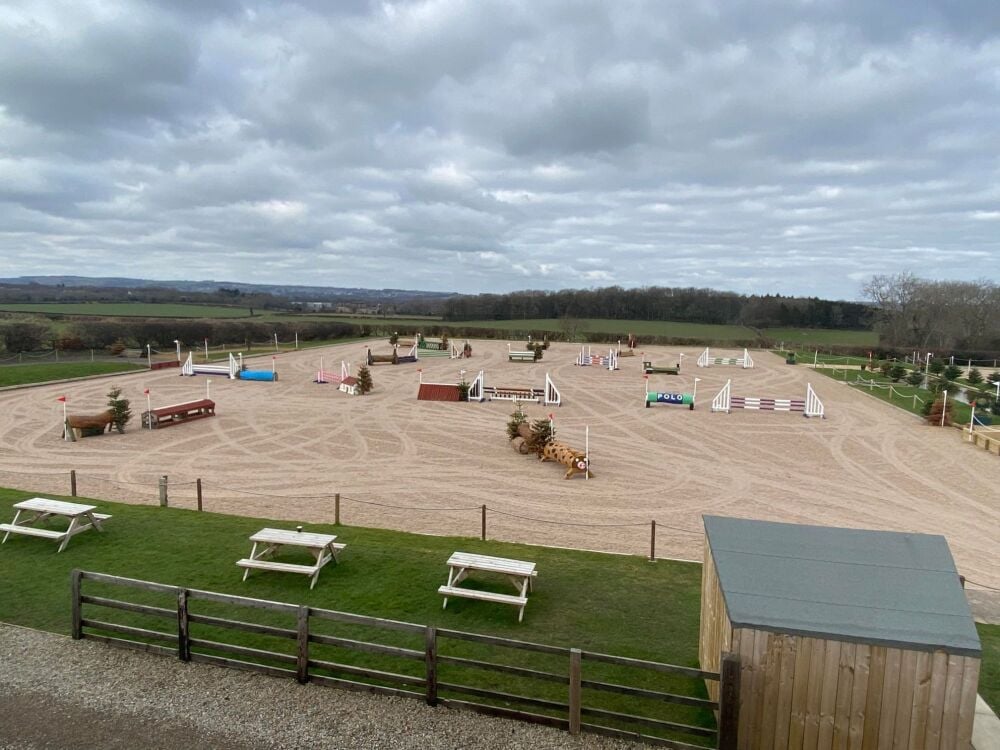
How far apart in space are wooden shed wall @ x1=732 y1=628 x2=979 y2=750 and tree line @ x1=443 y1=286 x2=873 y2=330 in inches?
3543

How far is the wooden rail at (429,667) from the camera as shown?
5.11 m

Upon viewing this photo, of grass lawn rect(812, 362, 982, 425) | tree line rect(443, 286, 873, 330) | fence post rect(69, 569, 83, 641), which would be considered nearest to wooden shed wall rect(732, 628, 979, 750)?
fence post rect(69, 569, 83, 641)

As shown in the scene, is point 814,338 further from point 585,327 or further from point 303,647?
point 303,647

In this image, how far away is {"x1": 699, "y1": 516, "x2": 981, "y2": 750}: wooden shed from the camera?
4.41 meters

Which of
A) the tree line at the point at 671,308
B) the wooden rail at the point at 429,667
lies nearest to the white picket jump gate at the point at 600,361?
the wooden rail at the point at 429,667

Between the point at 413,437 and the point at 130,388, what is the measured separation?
17.2 m

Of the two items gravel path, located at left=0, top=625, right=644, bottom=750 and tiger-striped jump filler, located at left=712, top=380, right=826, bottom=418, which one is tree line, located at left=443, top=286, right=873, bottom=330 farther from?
gravel path, located at left=0, top=625, right=644, bottom=750

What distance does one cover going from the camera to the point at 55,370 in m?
31.8

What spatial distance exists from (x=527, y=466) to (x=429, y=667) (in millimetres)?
10869

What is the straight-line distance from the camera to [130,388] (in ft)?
95.2

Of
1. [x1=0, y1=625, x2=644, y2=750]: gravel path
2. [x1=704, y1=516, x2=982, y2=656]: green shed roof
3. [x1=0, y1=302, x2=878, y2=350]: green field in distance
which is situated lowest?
[x1=0, y1=625, x2=644, y2=750]: gravel path

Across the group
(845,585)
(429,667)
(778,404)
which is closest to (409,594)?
(429,667)

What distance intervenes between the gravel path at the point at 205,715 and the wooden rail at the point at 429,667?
0.37 ft

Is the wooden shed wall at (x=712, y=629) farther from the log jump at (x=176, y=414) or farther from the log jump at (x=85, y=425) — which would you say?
the log jump at (x=176, y=414)
